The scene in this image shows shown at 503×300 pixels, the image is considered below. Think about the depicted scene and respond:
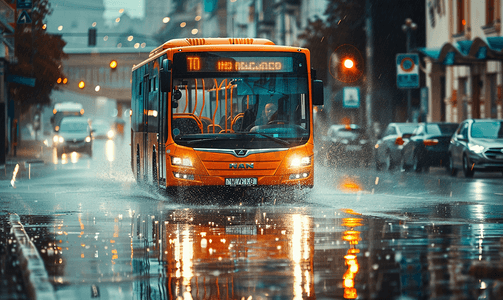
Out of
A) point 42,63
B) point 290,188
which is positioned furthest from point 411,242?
point 42,63

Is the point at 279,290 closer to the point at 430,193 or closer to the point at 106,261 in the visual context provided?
the point at 106,261

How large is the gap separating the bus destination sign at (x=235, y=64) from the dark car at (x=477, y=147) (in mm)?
9652

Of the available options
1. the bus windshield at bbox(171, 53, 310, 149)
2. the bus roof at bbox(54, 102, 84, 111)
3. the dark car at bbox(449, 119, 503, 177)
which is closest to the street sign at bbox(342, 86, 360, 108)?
the dark car at bbox(449, 119, 503, 177)

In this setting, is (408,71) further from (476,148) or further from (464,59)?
(476,148)

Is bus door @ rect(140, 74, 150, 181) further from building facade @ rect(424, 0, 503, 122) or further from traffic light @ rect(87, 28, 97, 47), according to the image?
traffic light @ rect(87, 28, 97, 47)

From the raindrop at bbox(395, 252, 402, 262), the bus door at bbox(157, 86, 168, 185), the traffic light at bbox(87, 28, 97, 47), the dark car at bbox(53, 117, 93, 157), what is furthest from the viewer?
the traffic light at bbox(87, 28, 97, 47)

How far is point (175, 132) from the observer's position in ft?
54.0

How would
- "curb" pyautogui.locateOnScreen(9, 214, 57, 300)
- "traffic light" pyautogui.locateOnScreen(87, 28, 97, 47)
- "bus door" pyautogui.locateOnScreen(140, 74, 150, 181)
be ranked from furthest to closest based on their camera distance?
"traffic light" pyautogui.locateOnScreen(87, 28, 97, 47) → "bus door" pyautogui.locateOnScreen(140, 74, 150, 181) → "curb" pyautogui.locateOnScreen(9, 214, 57, 300)

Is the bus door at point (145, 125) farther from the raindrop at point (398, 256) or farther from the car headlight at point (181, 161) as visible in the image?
the raindrop at point (398, 256)

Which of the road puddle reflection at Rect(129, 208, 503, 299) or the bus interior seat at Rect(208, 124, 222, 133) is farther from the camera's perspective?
the bus interior seat at Rect(208, 124, 222, 133)

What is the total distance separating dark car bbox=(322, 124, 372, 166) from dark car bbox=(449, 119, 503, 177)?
8701 millimetres

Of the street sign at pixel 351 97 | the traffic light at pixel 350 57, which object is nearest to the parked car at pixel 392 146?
the street sign at pixel 351 97

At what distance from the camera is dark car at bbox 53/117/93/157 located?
45.3 m

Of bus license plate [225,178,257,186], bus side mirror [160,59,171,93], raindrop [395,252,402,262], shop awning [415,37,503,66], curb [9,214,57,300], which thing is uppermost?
shop awning [415,37,503,66]
